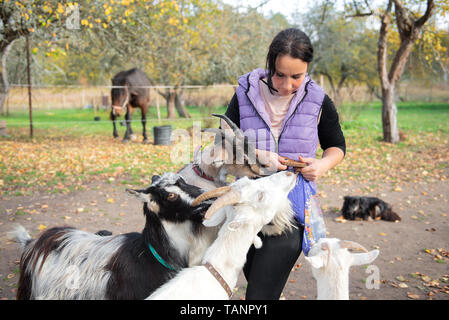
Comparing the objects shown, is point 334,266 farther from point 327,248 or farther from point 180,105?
point 180,105

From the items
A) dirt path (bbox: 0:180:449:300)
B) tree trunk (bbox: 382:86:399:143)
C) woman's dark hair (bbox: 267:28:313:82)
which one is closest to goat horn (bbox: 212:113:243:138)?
woman's dark hair (bbox: 267:28:313:82)

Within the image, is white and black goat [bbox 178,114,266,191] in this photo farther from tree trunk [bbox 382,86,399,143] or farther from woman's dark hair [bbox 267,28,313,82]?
tree trunk [bbox 382,86,399,143]

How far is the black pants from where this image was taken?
2072 mm

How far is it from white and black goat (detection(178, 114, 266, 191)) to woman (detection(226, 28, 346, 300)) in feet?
0.38

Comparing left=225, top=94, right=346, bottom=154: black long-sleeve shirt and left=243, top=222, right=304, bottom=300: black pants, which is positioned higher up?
left=225, top=94, right=346, bottom=154: black long-sleeve shirt

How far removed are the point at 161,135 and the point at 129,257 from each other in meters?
10.0

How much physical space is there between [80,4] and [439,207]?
11.0 meters

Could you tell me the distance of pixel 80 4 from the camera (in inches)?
412

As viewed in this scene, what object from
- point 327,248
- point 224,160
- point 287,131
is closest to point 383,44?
point 224,160

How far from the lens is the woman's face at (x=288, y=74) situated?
199cm

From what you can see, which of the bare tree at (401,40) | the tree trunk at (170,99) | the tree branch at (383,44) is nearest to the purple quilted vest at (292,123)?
the bare tree at (401,40)
